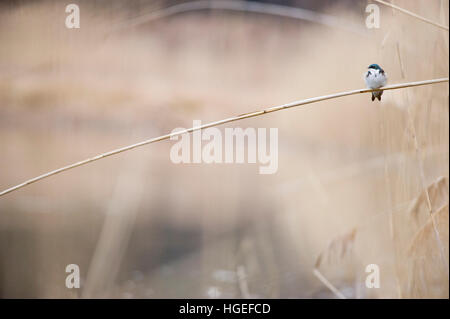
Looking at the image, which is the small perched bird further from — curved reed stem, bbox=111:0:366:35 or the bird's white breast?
curved reed stem, bbox=111:0:366:35

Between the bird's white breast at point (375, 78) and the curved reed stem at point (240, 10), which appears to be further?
the curved reed stem at point (240, 10)

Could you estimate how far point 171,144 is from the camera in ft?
6.15

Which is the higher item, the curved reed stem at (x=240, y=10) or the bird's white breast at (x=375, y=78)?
the curved reed stem at (x=240, y=10)

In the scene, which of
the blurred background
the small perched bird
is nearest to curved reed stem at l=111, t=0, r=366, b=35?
the blurred background

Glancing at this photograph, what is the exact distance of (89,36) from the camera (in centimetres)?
186

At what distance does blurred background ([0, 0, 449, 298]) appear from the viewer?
1.85 meters

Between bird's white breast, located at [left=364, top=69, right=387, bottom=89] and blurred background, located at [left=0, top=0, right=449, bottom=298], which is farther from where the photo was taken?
blurred background, located at [left=0, top=0, right=449, bottom=298]

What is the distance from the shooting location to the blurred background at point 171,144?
1854 mm

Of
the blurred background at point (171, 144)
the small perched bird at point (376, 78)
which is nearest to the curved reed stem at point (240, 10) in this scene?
the blurred background at point (171, 144)

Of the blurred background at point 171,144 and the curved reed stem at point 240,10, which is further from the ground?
the curved reed stem at point 240,10

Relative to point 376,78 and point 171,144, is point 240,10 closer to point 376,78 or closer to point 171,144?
point 171,144

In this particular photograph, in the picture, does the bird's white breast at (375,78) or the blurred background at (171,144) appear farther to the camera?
the blurred background at (171,144)

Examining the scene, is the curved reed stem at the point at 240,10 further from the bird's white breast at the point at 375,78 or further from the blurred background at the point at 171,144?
the bird's white breast at the point at 375,78
